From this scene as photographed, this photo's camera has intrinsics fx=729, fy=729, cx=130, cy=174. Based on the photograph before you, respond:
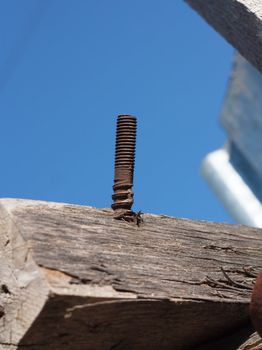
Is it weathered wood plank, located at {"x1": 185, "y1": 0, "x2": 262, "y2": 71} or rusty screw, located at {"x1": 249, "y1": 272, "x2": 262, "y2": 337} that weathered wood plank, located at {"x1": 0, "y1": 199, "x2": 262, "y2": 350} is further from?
weathered wood plank, located at {"x1": 185, "y1": 0, "x2": 262, "y2": 71}

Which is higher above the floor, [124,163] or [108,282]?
[124,163]

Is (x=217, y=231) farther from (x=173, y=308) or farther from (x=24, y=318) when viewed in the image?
(x=24, y=318)

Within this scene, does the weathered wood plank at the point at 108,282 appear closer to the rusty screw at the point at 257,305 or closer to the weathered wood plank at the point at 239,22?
the rusty screw at the point at 257,305

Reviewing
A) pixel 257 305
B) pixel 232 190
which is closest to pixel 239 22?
pixel 257 305

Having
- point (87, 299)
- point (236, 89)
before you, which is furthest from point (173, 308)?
point (236, 89)

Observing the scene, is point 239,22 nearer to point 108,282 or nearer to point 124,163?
point 124,163

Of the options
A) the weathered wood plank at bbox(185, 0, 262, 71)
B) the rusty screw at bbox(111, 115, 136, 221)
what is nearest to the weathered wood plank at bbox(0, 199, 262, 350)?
the rusty screw at bbox(111, 115, 136, 221)

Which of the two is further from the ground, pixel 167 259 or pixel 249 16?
pixel 249 16
